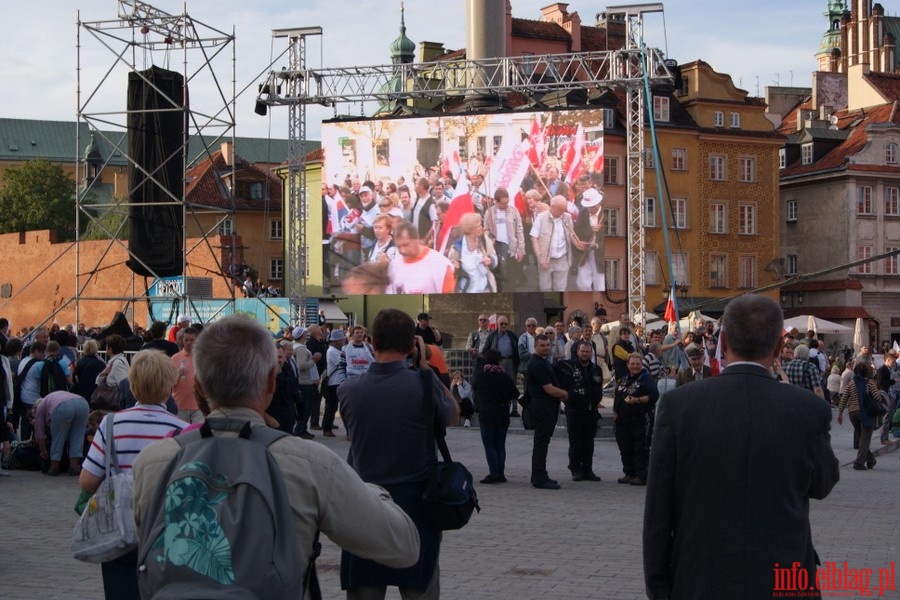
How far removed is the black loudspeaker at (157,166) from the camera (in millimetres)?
26641

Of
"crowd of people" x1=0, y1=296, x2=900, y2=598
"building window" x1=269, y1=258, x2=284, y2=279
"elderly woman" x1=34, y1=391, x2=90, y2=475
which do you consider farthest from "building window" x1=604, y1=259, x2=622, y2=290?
"elderly woman" x1=34, y1=391, x2=90, y2=475

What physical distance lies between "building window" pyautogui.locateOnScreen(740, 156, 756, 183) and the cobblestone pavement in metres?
48.1

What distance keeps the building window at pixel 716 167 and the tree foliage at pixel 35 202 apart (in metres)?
47.0

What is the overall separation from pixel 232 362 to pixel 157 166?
78.6ft

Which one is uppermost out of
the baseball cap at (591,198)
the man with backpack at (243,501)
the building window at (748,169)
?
the building window at (748,169)

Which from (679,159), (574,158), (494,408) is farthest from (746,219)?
(494,408)

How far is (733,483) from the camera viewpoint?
448cm

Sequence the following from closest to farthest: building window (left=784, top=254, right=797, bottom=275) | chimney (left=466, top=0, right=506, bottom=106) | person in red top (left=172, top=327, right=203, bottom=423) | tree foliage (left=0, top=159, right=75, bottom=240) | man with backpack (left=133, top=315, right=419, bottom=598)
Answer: man with backpack (left=133, top=315, right=419, bottom=598) → person in red top (left=172, top=327, right=203, bottom=423) → chimney (left=466, top=0, right=506, bottom=106) → building window (left=784, top=254, right=797, bottom=275) → tree foliage (left=0, top=159, right=75, bottom=240)

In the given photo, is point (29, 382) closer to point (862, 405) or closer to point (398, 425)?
point (862, 405)

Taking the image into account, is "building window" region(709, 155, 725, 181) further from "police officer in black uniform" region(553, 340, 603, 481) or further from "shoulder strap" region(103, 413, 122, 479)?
"shoulder strap" region(103, 413, 122, 479)

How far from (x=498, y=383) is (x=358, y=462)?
919 centimetres

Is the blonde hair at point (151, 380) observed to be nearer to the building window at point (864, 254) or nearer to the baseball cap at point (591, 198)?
the baseball cap at point (591, 198)

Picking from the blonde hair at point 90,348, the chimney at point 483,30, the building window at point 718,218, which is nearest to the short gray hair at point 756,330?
the blonde hair at point 90,348

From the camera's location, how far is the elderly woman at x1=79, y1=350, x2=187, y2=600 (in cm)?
585
